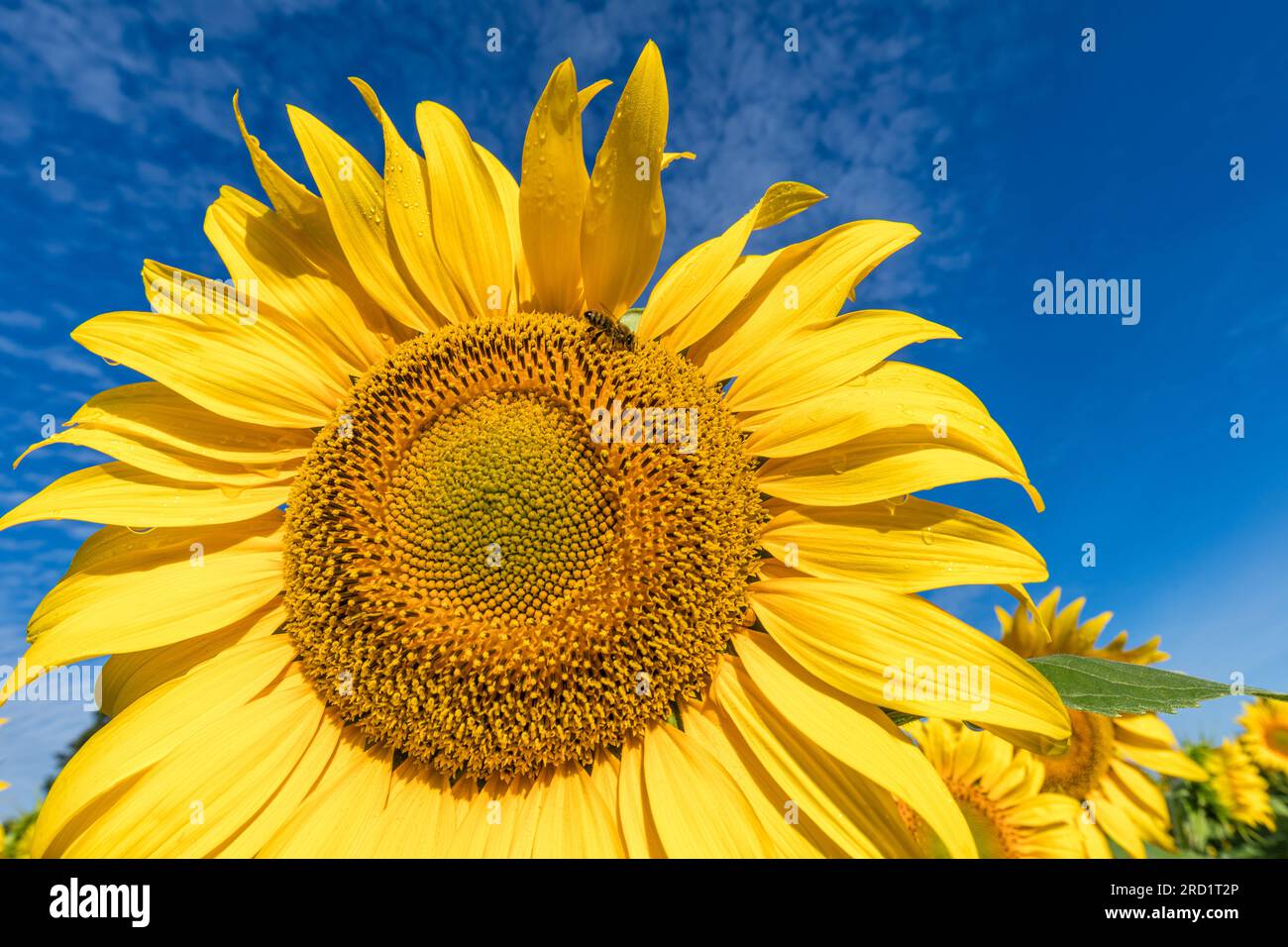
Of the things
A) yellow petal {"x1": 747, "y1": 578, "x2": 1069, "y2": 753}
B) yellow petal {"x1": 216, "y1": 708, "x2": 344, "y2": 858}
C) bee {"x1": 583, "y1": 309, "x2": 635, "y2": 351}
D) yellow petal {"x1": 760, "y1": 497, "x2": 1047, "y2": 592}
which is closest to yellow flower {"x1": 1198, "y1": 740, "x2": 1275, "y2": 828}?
yellow petal {"x1": 747, "y1": 578, "x2": 1069, "y2": 753}

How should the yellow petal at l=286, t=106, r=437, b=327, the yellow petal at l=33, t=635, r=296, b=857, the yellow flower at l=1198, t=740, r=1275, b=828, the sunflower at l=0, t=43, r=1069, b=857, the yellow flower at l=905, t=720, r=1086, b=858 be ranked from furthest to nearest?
1. the yellow flower at l=1198, t=740, r=1275, b=828
2. the yellow flower at l=905, t=720, r=1086, b=858
3. the yellow petal at l=286, t=106, r=437, b=327
4. the yellow petal at l=33, t=635, r=296, b=857
5. the sunflower at l=0, t=43, r=1069, b=857

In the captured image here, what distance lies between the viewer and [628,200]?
2729 millimetres

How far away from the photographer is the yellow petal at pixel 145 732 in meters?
2.60

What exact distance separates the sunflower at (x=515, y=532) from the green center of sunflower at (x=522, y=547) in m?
0.01

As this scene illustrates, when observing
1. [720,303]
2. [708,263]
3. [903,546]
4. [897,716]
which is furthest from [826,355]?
[897,716]

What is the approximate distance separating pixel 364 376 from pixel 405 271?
0.42 m

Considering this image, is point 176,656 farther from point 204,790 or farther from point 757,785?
point 757,785

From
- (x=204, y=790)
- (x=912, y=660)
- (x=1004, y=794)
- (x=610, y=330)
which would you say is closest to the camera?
(x=912, y=660)

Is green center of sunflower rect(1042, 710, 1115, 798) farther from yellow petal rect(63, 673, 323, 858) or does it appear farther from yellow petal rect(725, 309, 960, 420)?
yellow petal rect(63, 673, 323, 858)

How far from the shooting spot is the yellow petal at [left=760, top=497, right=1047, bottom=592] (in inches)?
96.0

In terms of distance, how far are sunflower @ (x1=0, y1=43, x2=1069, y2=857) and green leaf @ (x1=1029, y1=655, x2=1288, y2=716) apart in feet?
0.56

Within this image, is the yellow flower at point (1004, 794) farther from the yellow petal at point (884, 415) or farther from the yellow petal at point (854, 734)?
the yellow petal at point (884, 415)

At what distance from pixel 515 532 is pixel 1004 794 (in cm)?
477
